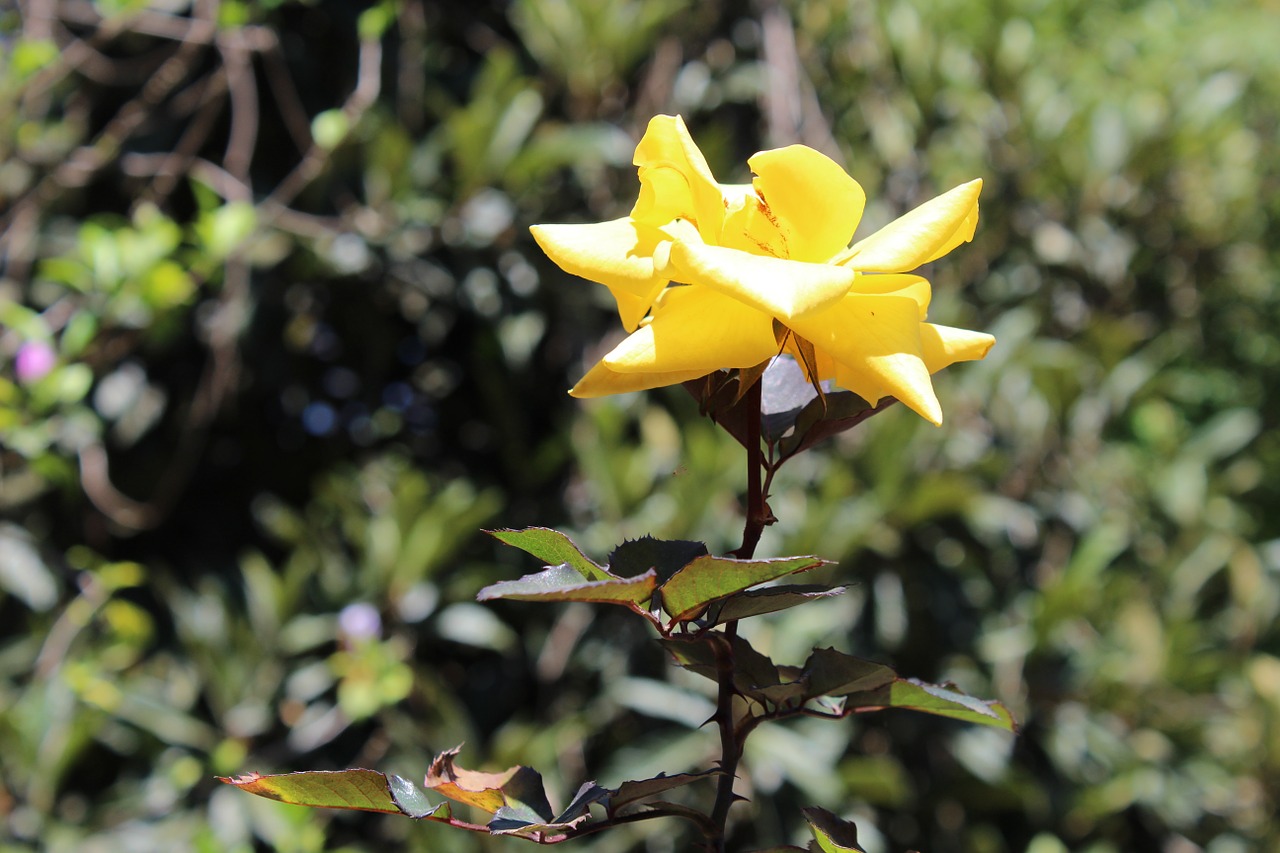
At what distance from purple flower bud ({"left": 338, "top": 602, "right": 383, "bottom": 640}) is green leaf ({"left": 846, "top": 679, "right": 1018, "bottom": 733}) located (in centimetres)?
129

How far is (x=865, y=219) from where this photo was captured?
1970mm

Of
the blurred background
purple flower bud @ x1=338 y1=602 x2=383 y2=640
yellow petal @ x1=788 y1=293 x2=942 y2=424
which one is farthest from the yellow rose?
purple flower bud @ x1=338 y1=602 x2=383 y2=640

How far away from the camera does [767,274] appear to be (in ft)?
1.14

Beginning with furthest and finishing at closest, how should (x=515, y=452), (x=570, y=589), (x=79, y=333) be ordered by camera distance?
(x=515, y=452) → (x=79, y=333) → (x=570, y=589)

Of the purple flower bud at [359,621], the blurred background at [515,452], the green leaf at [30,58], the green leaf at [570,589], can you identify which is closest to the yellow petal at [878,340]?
the green leaf at [570,589]

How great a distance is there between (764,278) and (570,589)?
118mm

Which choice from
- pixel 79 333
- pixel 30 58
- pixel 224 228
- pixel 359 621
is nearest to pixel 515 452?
pixel 359 621

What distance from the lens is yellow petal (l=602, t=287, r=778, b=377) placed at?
365mm

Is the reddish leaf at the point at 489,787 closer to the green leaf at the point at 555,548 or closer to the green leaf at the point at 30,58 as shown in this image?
the green leaf at the point at 555,548

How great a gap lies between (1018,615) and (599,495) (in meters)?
0.80

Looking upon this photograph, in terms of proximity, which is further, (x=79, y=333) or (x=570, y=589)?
(x=79, y=333)

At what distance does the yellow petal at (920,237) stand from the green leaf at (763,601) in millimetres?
118

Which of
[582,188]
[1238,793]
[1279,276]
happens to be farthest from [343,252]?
[1279,276]

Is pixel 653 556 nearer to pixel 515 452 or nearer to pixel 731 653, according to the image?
pixel 731 653
